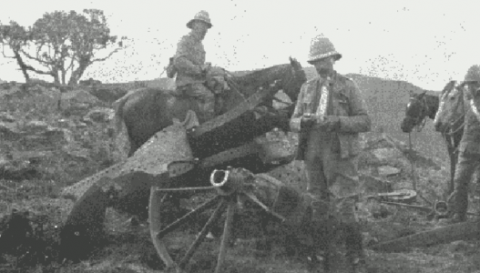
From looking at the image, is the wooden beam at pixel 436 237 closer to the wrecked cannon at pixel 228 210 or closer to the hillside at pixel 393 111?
the wrecked cannon at pixel 228 210

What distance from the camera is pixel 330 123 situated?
5.98 metres

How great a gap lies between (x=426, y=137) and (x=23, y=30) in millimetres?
18437

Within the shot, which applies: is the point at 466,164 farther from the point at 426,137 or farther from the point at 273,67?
the point at 426,137

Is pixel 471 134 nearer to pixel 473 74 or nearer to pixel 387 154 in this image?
pixel 473 74

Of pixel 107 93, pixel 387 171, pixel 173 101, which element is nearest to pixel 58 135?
pixel 107 93

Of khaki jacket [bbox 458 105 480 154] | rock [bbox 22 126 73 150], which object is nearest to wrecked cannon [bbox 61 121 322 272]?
khaki jacket [bbox 458 105 480 154]

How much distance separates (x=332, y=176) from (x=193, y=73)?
8.72 feet

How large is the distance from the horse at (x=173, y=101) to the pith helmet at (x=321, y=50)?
1.00 meters

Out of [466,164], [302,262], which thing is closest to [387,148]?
[466,164]

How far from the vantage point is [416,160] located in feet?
44.6

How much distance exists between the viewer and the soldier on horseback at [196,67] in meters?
8.03

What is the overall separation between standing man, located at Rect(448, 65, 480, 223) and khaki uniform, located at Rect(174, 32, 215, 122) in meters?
3.18

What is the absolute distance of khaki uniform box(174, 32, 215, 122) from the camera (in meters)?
8.03

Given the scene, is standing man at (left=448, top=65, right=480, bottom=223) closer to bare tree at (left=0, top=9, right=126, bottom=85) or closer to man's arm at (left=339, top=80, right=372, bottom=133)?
man's arm at (left=339, top=80, right=372, bottom=133)
